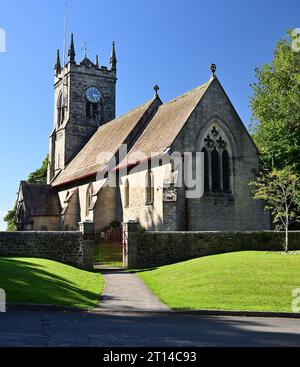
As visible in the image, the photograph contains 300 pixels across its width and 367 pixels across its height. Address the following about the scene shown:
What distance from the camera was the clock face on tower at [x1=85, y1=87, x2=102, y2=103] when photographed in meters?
46.3

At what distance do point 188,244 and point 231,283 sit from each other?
26.7ft

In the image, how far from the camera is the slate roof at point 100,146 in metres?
34.0

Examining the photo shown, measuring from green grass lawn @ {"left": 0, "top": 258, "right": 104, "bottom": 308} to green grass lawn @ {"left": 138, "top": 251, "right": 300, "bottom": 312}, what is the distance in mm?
2217

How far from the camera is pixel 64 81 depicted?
4688 cm

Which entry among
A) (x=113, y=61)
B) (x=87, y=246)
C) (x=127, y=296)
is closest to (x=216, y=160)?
(x=87, y=246)

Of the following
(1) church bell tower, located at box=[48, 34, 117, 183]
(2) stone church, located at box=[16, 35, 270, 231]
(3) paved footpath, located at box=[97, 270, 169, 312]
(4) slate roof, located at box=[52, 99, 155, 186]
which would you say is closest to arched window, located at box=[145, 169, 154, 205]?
(2) stone church, located at box=[16, 35, 270, 231]

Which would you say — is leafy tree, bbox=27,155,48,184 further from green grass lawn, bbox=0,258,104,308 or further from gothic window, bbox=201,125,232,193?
green grass lawn, bbox=0,258,104,308

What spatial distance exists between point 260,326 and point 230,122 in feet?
65.9

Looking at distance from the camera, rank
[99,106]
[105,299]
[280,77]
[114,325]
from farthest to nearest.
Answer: [99,106], [280,77], [105,299], [114,325]

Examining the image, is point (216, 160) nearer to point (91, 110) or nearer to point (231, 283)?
point (231, 283)

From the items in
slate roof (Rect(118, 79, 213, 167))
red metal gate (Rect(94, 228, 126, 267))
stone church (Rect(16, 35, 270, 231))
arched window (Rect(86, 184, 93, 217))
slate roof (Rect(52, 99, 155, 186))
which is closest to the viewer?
red metal gate (Rect(94, 228, 126, 267))
